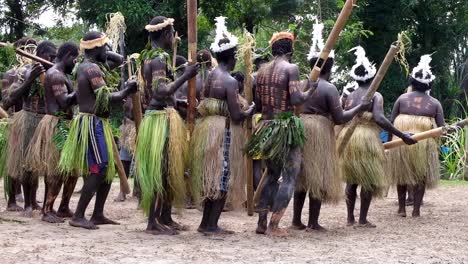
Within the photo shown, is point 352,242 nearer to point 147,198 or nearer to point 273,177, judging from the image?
point 273,177

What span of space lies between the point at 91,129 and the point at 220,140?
42.5 inches

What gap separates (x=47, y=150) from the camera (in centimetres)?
704

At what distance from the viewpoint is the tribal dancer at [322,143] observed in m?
6.61

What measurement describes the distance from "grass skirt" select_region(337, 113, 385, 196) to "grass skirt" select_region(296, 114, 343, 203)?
0.48 metres

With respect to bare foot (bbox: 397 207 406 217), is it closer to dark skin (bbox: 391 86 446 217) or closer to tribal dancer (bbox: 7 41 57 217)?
dark skin (bbox: 391 86 446 217)

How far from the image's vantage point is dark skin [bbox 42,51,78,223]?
691 cm

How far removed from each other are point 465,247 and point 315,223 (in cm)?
136

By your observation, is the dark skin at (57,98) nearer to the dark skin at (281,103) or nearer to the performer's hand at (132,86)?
the performer's hand at (132,86)

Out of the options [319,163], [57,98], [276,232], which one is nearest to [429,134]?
[319,163]

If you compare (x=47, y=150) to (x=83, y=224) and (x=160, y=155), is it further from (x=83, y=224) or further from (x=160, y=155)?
(x=160, y=155)

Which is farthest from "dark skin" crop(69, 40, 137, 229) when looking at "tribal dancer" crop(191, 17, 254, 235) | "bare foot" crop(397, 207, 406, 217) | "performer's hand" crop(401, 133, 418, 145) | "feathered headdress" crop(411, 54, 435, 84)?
"feathered headdress" crop(411, 54, 435, 84)

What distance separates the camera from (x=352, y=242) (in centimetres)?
628

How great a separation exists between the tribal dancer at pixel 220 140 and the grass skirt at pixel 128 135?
278 cm

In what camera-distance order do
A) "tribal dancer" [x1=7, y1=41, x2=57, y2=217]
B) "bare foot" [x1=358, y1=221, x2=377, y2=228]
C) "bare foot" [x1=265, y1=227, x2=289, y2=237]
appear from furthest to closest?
1. "tribal dancer" [x1=7, y1=41, x2=57, y2=217]
2. "bare foot" [x1=358, y1=221, x2=377, y2=228]
3. "bare foot" [x1=265, y1=227, x2=289, y2=237]
